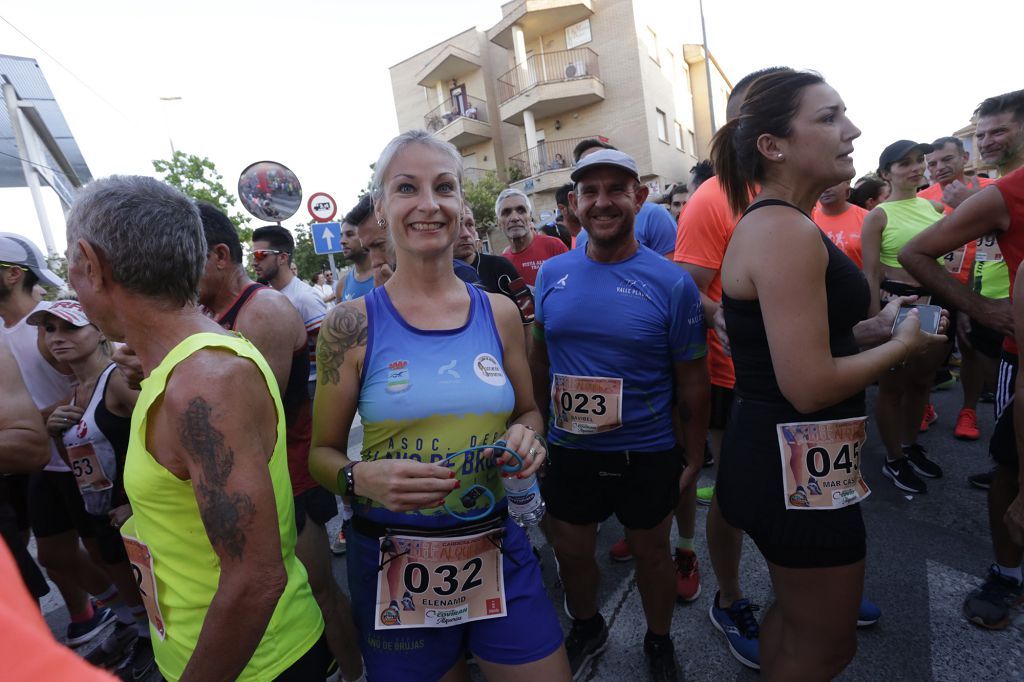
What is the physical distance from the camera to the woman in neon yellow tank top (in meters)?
3.62

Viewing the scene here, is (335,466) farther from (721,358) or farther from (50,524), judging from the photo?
(50,524)

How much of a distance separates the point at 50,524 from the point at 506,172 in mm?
22885

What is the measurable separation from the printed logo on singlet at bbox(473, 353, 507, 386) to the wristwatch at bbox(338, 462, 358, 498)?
0.46m

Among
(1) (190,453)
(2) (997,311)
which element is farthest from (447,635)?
(2) (997,311)

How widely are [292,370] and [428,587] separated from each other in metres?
1.29

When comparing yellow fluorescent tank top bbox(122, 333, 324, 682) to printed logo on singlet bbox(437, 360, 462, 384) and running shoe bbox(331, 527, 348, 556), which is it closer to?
printed logo on singlet bbox(437, 360, 462, 384)

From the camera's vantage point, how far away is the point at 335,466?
1.58 meters

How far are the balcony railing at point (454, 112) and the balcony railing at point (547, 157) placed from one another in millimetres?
4264

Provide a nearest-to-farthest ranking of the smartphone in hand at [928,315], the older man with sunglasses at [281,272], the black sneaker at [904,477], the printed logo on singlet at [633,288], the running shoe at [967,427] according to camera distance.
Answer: the smartphone in hand at [928,315] → the printed logo on singlet at [633,288] → the black sneaker at [904,477] → the older man with sunglasses at [281,272] → the running shoe at [967,427]

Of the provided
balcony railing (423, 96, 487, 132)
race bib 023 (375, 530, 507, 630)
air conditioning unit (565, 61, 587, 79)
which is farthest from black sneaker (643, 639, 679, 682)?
balcony railing (423, 96, 487, 132)

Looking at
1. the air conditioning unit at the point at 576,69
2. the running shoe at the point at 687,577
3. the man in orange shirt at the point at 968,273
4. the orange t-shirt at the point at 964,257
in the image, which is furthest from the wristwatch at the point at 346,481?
the air conditioning unit at the point at 576,69

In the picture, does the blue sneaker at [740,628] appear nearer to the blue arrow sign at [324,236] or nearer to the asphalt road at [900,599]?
the asphalt road at [900,599]

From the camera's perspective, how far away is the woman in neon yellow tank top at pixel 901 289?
3625 mm

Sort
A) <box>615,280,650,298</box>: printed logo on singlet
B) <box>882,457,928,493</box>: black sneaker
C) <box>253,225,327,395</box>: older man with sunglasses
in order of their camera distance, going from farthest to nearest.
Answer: <box>253,225,327,395</box>: older man with sunglasses, <box>882,457,928,493</box>: black sneaker, <box>615,280,650,298</box>: printed logo on singlet
